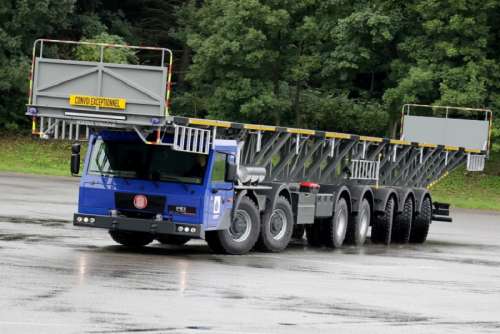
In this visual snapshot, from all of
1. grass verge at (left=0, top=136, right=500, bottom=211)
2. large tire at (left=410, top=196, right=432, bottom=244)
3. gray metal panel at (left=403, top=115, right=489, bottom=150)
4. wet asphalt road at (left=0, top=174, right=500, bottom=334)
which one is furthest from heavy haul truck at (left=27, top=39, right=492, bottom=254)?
grass verge at (left=0, top=136, right=500, bottom=211)

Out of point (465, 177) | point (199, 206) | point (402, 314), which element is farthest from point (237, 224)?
point (465, 177)

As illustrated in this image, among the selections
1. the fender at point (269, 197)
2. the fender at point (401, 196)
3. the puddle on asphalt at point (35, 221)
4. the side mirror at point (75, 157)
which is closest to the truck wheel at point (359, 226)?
the fender at point (401, 196)

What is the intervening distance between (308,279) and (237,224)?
3745 mm

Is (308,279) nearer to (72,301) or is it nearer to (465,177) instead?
(72,301)

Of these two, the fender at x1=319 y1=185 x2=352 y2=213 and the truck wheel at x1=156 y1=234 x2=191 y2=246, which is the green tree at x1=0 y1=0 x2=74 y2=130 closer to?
the fender at x1=319 y1=185 x2=352 y2=213

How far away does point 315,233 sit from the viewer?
2455 cm

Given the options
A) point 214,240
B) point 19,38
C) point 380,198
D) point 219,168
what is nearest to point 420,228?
point 380,198

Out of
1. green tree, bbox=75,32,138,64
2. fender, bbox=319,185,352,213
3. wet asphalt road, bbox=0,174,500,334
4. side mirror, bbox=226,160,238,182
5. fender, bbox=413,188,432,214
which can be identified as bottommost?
wet asphalt road, bbox=0,174,500,334

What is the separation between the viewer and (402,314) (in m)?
13.9

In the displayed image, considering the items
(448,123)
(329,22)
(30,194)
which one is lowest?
(30,194)

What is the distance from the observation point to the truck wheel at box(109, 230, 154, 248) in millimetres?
21297

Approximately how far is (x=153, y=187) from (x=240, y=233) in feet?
6.38

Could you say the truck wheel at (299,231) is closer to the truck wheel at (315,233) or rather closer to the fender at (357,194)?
the truck wheel at (315,233)

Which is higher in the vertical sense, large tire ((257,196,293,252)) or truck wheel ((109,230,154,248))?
large tire ((257,196,293,252))
